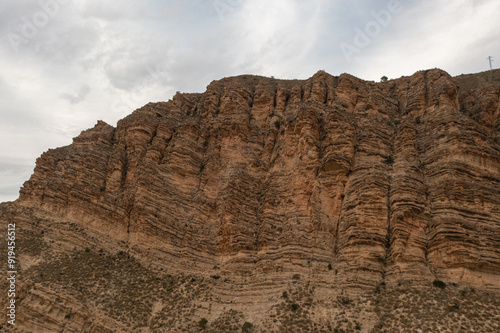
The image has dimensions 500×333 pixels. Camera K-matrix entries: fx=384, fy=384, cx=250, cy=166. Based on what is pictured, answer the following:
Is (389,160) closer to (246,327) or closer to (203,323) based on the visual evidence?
(246,327)

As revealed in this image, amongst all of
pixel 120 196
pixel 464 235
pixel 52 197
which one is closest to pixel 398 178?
pixel 464 235

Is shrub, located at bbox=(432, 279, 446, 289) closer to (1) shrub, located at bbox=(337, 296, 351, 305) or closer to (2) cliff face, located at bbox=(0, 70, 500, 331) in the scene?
(2) cliff face, located at bbox=(0, 70, 500, 331)

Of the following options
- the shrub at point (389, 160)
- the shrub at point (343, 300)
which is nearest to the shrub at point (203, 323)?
the shrub at point (343, 300)

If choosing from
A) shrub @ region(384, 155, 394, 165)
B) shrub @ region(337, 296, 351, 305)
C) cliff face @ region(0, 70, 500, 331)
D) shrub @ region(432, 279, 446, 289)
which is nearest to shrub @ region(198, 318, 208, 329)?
cliff face @ region(0, 70, 500, 331)

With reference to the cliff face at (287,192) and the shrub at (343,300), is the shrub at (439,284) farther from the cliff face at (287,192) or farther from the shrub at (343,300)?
the shrub at (343,300)

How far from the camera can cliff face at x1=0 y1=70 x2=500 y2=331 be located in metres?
35.7

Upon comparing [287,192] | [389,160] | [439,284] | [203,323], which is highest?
[389,160]

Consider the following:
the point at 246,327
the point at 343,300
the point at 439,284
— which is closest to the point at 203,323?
the point at 246,327

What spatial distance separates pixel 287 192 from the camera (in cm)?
4366

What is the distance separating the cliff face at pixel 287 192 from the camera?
1406 inches

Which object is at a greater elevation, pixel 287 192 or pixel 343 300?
pixel 287 192

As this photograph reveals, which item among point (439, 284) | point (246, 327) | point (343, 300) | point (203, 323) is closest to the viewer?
point (439, 284)

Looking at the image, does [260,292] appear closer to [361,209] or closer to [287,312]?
[287,312]

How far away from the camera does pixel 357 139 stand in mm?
46219
